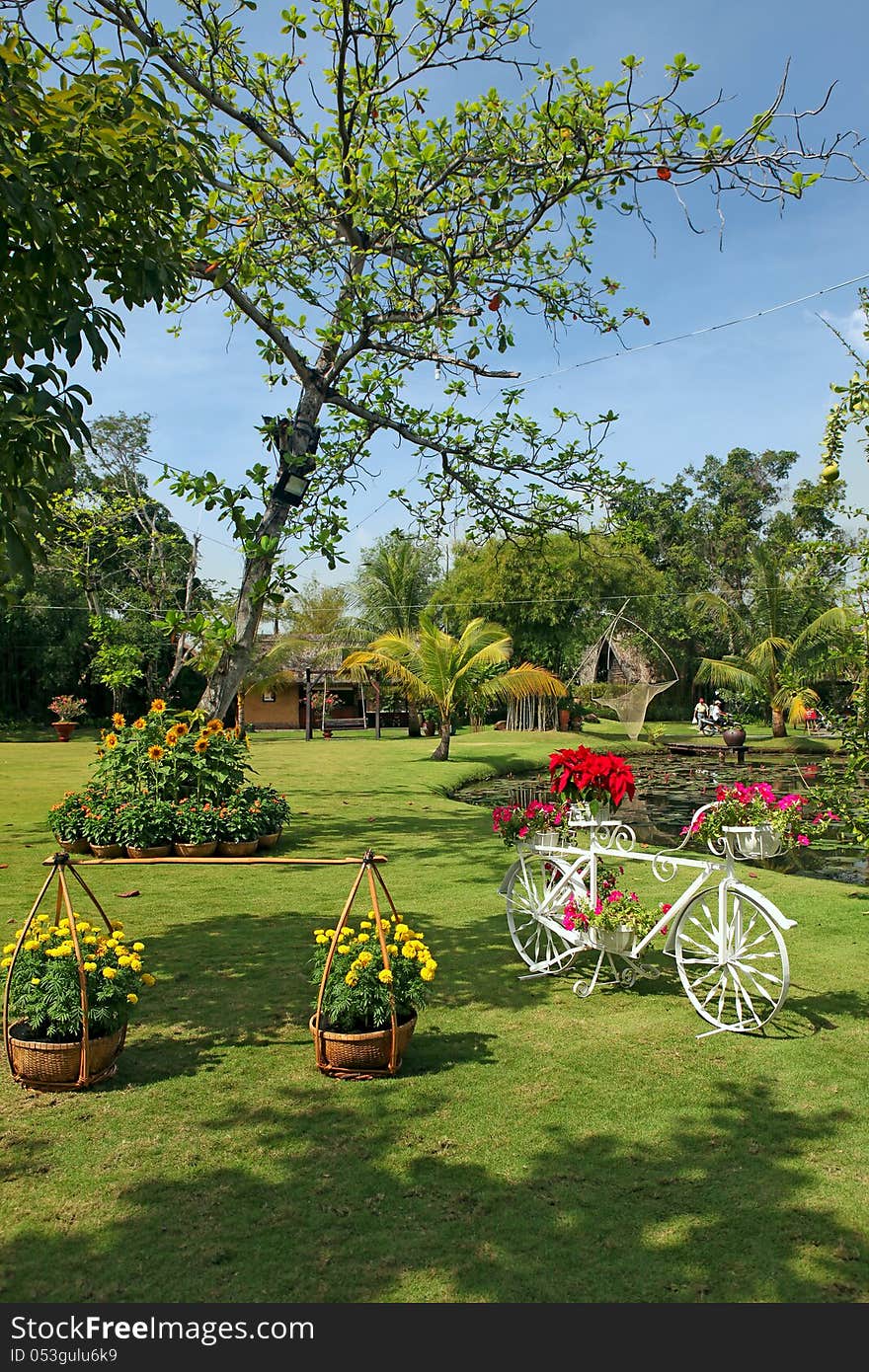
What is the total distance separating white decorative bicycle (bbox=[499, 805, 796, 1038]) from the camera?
4910mm

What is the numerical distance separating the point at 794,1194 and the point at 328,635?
32.5 m

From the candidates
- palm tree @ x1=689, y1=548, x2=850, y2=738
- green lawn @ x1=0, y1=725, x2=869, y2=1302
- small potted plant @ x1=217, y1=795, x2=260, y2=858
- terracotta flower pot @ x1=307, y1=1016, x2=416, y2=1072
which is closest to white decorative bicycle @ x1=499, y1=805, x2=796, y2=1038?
green lawn @ x1=0, y1=725, x2=869, y2=1302

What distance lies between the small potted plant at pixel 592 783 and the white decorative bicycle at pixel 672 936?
0.07 m

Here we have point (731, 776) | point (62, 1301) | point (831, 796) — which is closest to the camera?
point (62, 1301)

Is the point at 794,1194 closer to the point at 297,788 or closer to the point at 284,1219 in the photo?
Answer: the point at 284,1219

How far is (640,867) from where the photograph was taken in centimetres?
972

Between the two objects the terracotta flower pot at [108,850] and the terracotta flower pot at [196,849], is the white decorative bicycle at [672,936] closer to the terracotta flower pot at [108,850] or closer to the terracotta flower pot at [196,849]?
the terracotta flower pot at [196,849]

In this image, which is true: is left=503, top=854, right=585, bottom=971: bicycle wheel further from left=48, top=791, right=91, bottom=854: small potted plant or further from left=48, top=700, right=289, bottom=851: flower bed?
left=48, top=791, right=91, bottom=854: small potted plant

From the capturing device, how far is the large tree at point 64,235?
3.49 meters

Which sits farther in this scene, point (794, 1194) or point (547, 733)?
point (547, 733)

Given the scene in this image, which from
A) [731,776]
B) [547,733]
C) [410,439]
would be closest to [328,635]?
[547,733]

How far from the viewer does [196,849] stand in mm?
9805

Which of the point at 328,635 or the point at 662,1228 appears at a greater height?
the point at 328,635

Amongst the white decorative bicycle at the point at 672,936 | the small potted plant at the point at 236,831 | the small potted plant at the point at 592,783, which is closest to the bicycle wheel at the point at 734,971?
the white decorative bicycle at the point at 672,936
